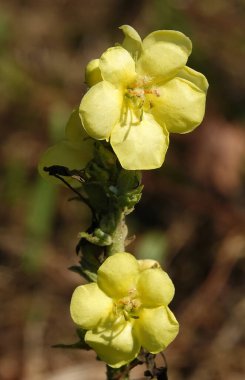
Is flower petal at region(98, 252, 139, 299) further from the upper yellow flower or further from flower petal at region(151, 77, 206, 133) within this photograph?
flower petal at region(151, 77, 206, 133)

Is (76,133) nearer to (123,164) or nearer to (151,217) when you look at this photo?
(123,164)

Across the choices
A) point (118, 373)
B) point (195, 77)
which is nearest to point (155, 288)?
point (118, 373)

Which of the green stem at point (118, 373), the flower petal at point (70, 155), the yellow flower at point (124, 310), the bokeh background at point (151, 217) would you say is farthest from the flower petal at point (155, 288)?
the bokeh background at point (151, 217)

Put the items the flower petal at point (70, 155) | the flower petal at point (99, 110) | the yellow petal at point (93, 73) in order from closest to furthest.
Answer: the flower petal at point (99, 110) → the yellow petal at point (93, 73) → the flower petal at point (70, 155)

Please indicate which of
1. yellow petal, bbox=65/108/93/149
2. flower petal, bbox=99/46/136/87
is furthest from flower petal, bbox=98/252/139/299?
flower petal, bbox=99/46/136/87

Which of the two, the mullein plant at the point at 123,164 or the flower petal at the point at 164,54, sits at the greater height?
the flower petal at the point at 164,54

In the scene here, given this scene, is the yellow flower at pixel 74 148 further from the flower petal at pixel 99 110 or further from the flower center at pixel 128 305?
the flower center at pixel 128 305

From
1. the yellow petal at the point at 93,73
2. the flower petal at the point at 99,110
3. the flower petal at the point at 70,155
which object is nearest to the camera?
the flower petal at the point at 99,110
